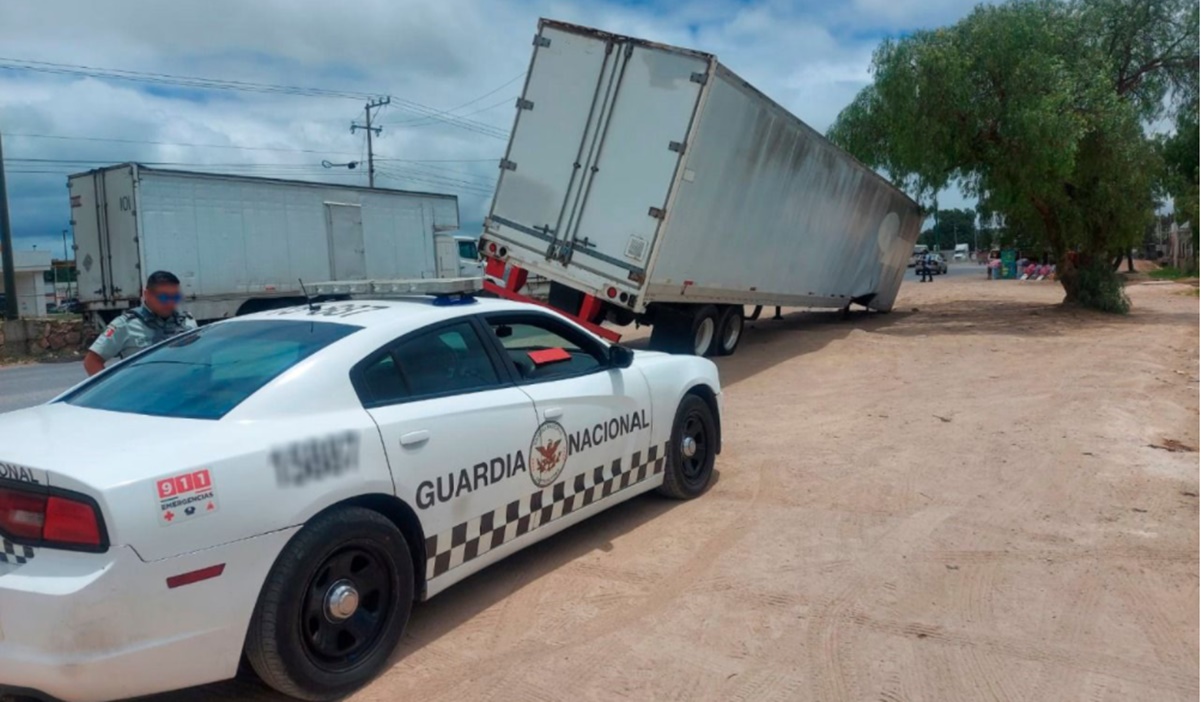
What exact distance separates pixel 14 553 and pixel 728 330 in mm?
11720

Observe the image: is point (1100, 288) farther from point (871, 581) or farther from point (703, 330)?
point (871, 581)

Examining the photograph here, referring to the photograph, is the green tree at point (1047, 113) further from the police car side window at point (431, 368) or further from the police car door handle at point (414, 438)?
the police car door handle at point (414, 438)

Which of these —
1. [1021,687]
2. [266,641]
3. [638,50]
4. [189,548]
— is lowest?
[1021,687]

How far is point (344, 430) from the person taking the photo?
3422 mm

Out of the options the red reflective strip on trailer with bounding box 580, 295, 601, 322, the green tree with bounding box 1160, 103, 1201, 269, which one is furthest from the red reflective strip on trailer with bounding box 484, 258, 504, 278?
the green tree with bounding box 1160, 103, 1201, 269

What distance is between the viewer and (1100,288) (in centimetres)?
1970

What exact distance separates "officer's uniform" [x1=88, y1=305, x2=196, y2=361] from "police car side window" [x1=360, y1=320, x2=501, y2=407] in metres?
1.99

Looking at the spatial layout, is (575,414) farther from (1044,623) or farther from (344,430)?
(1044,623)

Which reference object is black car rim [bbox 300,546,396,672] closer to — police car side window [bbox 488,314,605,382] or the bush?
police car side window [bbox 488,314,605,382]

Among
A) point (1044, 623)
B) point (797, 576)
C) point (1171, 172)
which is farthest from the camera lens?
point (1171, 172)

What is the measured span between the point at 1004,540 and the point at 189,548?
4.12m

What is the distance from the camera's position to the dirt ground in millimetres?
3504

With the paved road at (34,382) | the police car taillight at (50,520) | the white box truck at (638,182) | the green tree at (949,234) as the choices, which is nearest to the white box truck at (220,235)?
the paved road at (34,382)

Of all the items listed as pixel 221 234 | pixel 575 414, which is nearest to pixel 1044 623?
pixel 575 414
